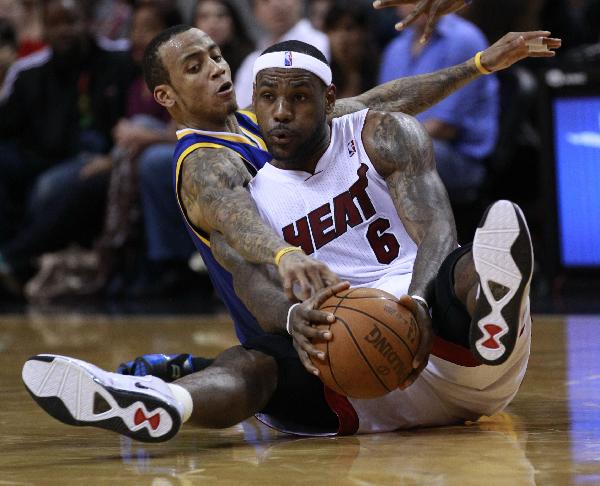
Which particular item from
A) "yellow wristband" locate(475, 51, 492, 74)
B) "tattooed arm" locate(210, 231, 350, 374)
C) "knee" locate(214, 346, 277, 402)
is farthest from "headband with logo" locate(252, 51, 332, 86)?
"knee" locate(214, 346, 277, 402)

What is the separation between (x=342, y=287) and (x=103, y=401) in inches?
29.4

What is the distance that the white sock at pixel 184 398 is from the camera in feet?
11.4

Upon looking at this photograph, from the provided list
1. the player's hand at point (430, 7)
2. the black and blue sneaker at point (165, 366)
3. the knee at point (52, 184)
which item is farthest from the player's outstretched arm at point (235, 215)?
the knee at point (52, 184)

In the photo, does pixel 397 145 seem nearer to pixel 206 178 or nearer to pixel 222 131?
pixel 206 178

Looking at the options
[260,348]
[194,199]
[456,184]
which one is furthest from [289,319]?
[456,184]

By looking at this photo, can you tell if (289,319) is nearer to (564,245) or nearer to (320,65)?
(320,65)

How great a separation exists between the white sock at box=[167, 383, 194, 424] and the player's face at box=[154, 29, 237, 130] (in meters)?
1.41

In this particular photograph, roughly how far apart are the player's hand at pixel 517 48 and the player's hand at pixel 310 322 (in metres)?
1.37

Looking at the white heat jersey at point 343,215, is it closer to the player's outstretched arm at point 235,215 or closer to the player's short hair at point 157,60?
the player's outstretched arm at point 235,215

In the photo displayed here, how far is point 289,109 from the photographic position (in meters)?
4.00

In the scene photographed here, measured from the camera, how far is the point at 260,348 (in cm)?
384

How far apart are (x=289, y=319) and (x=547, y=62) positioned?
5859 mm

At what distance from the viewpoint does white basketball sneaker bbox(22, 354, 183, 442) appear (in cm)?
335

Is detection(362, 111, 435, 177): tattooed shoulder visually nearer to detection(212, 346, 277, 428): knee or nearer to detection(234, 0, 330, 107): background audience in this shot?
detection(212, 346, 277, 428): knee
